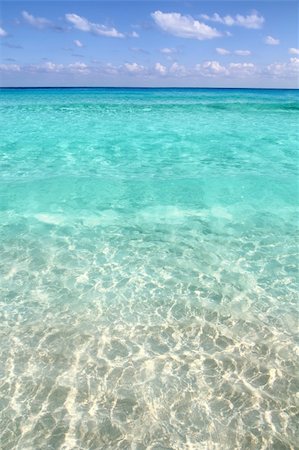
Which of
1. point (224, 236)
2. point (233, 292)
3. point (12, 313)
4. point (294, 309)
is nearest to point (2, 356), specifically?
point (12, 313)

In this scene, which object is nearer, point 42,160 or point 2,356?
point 2,356

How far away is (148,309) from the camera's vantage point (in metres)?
8.53

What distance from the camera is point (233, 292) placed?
9.11 meters

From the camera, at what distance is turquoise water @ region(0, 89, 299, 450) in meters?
5.95

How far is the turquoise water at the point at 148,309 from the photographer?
5953 millimetres

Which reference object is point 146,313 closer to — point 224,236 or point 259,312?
point 259,312

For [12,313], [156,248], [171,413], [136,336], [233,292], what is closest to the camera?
[171,413]

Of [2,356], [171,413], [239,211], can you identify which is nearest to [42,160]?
[239,211]

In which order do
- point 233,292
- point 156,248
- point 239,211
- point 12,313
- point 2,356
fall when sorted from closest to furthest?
point 2,356, point 12,313, point 233,292, point 156,248, point 239,211

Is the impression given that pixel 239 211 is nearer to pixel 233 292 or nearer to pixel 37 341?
pixel 233 292

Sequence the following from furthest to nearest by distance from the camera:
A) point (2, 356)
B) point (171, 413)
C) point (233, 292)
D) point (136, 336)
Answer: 1. point (233, 292)
2. point (136, 336)
3. point (2, 356)
4. point (171, 413)

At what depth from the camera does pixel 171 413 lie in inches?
239

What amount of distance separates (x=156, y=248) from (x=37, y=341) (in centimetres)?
462

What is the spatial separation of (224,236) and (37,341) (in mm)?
6571
